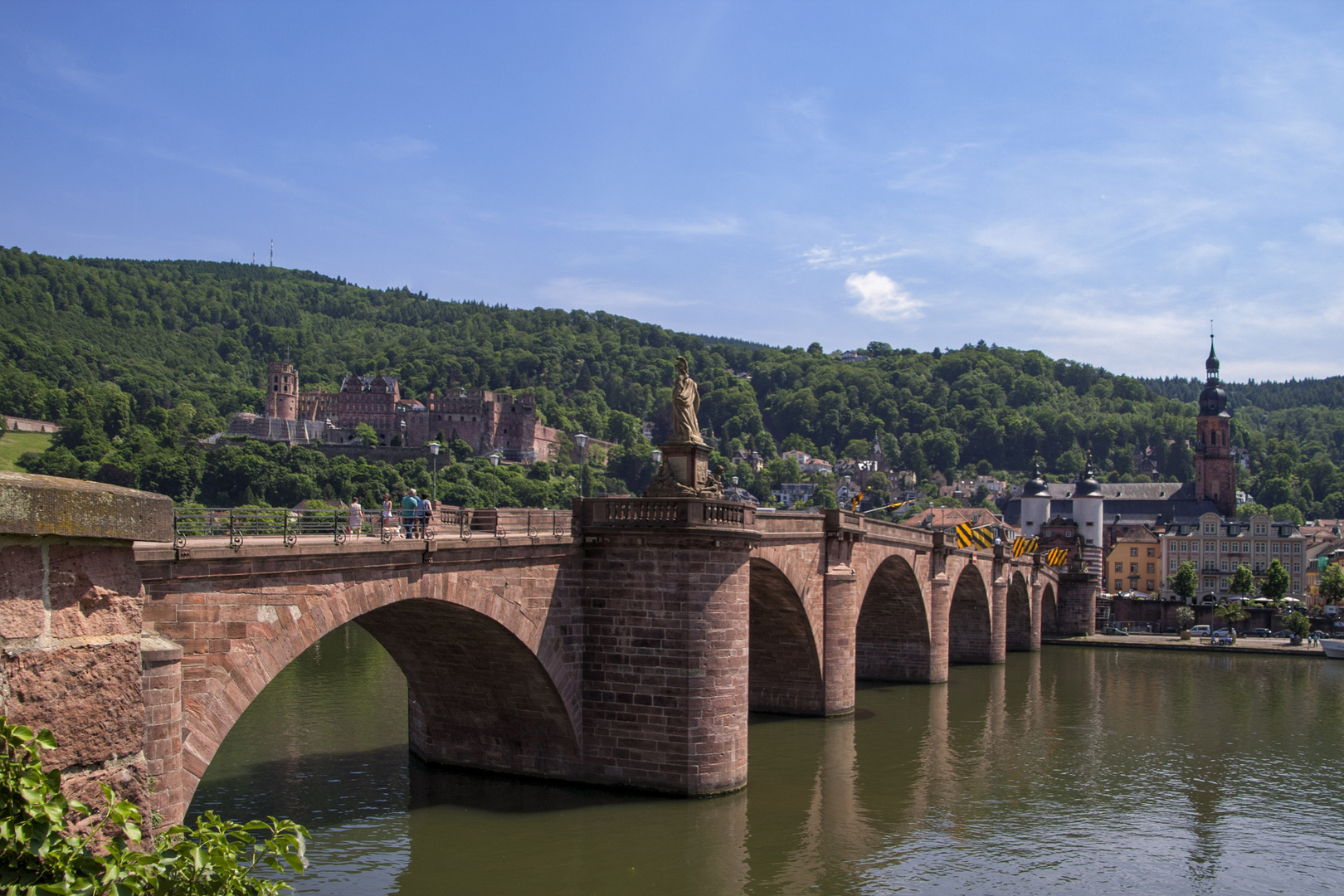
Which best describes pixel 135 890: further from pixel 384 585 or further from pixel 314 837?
pixel 314 837

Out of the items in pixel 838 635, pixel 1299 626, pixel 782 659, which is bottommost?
pixel 1299 626

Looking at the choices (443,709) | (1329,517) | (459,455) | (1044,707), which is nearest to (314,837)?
(443,709)

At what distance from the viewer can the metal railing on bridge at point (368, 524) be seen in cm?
1633

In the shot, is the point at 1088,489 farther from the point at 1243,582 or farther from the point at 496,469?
the point at 496,469

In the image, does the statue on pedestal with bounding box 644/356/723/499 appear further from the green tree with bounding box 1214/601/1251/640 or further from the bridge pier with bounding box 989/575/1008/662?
the green tree with bounding box 1214/601/1251/640

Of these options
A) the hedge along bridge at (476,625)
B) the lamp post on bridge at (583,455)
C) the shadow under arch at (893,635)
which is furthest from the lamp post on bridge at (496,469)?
the hedge along bridge at (476,625)

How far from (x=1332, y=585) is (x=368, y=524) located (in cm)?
8695

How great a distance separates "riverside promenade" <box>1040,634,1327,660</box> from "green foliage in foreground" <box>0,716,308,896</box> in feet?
245

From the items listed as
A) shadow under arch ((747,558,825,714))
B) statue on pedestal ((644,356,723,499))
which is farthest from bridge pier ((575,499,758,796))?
shadow under arch ((747,558,825,714))

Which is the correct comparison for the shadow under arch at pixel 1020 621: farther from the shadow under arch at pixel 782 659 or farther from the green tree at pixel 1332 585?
the shadow under arch at pixel 782 659

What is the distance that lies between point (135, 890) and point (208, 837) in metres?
0.56

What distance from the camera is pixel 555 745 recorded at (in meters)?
24.8

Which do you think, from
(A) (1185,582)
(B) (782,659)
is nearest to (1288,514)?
(A) (1185,582)

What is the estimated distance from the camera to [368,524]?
20312 mm
